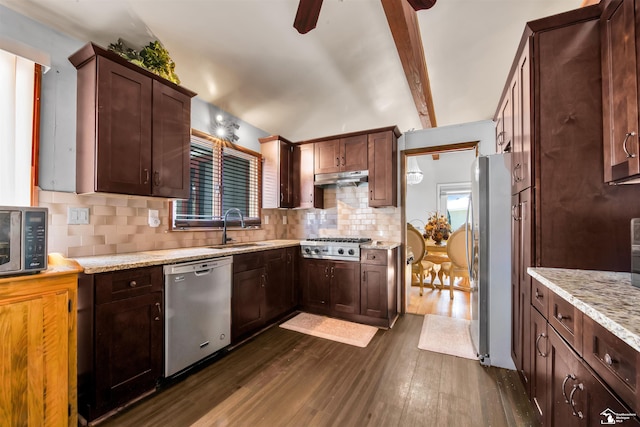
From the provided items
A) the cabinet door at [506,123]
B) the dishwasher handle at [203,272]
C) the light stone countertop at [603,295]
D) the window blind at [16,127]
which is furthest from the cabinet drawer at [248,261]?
the cabinet door at [506,123]

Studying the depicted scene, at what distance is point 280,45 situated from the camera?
214 cm

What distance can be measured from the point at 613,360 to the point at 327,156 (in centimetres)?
315

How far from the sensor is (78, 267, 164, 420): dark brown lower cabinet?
4.92 ft

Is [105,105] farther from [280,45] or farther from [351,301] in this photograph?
[351,301]

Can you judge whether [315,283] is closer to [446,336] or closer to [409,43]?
[446,336]

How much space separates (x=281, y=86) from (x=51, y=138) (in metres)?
1.94

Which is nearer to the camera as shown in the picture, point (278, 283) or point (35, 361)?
point (35, 361)

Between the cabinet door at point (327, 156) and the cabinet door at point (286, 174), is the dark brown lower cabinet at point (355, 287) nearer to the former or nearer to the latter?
the cabinet door at point (286, 174)

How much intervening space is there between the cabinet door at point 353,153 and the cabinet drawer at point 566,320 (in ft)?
7.91

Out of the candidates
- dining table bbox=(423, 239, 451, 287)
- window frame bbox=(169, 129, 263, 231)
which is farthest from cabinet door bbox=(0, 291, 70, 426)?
dining table bbox=(423, 239, 451, 287)

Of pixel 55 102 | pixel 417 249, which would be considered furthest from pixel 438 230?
pixel 55 102

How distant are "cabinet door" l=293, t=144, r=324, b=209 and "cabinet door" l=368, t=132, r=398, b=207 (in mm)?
822

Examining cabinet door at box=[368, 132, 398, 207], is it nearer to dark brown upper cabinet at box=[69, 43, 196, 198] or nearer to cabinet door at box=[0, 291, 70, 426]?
dark brown upper cabinet at box=[69, 43, 196, 198]

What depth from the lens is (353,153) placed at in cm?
339
